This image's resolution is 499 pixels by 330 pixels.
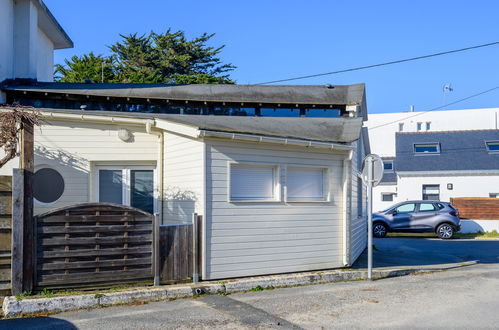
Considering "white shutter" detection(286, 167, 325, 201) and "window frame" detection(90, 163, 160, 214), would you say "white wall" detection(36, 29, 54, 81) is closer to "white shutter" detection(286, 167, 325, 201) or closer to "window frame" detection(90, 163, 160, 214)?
"window frame" detection(90, 163, 160, 214)

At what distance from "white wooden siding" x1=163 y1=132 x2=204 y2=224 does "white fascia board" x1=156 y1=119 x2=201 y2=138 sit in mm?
212

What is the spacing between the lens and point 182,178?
35.5 feet

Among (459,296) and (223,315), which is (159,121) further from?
(459,296)

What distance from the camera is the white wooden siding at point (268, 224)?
32.8 feet

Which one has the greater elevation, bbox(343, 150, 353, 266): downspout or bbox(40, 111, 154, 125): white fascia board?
bbox(40, 111, 154, 125): white fascia board

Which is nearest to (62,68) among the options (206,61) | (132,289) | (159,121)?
(206,61)

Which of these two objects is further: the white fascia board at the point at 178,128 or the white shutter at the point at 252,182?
the white shutter at the point at 252,182

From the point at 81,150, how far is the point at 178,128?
269 cm

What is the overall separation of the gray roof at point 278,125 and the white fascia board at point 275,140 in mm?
108

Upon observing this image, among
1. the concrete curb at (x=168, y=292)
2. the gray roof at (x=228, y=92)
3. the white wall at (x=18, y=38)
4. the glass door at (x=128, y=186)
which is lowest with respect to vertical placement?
the concrete curb at (x=168, y=292)

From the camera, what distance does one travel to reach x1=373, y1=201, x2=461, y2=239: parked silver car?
23719mm

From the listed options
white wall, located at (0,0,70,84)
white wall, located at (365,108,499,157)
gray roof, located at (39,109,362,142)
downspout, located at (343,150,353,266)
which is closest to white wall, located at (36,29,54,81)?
white wall, located at (0,0,70,84)

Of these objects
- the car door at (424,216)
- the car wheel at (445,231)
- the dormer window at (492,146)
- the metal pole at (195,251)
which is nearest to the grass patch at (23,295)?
the metal pole at (195,251)

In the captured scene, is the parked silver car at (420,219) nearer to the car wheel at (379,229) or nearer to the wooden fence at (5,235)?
the car wheel at (379,229)
